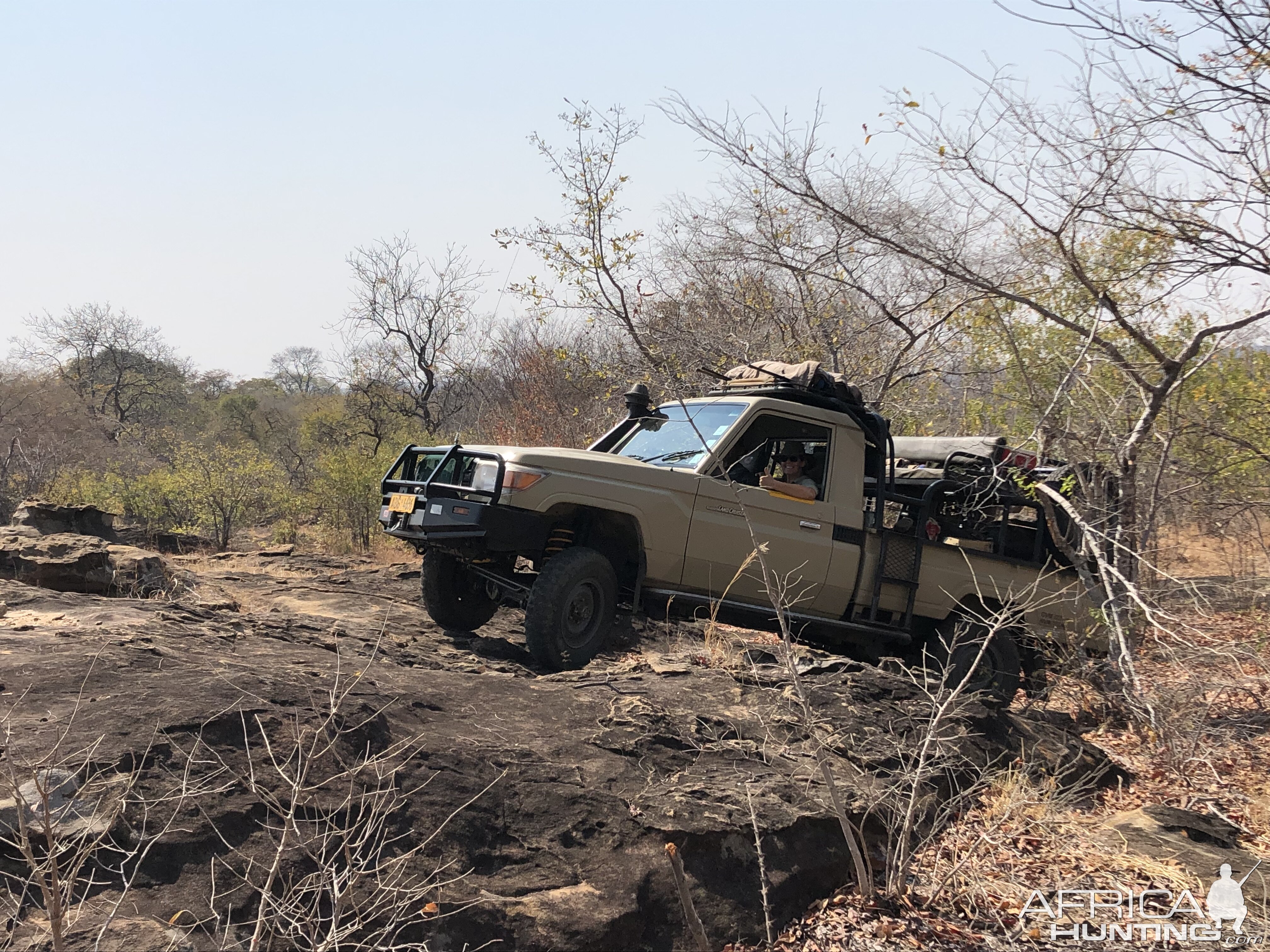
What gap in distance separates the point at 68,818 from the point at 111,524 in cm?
913

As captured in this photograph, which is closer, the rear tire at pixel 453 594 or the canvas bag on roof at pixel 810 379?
the canvas bag on roof at pixel 810 379

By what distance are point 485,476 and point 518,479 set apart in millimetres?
224

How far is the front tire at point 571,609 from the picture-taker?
5.13 metres

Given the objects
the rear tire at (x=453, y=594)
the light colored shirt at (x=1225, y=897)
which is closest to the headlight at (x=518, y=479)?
the rear tire at (x=453, y=594)

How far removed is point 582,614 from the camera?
17.8 feet

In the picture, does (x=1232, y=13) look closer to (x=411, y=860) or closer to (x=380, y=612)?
(x=411, y=860)

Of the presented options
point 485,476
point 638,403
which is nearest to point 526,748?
point 485,476

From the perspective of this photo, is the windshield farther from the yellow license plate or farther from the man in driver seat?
the yellow license plate

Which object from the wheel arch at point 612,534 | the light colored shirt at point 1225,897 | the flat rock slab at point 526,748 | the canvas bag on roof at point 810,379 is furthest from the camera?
the canvas bag on roof at point 810,379

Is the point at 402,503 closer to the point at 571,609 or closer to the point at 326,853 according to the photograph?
the point at 571,609

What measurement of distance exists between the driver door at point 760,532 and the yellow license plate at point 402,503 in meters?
1.73

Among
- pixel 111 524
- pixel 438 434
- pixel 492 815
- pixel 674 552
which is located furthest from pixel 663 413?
pixel 438 434

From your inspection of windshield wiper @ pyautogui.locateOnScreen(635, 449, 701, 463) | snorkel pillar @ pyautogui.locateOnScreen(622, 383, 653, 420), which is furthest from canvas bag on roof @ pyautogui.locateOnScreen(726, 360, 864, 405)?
windshield wiper @ pyautogui.locateOnScreen(635, 449, 701, 463)

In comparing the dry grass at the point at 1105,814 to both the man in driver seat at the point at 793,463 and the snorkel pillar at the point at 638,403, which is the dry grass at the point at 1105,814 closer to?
the man in driver seat at the point at 793,463
